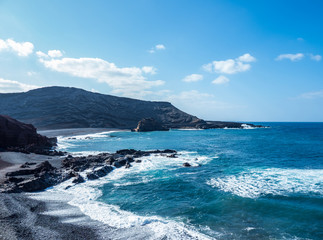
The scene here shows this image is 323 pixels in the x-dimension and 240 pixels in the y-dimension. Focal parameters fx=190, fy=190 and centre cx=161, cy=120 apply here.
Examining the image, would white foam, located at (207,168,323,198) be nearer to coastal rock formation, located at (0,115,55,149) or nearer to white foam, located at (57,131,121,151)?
coastal rock formation, located at (0,115,55,149)

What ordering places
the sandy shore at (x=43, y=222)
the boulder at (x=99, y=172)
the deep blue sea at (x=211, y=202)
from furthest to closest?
the boulder at (x=99, y=172)
the deep blue sea at (x=211, y=202)
the sandy shore at (x=43, y=222)

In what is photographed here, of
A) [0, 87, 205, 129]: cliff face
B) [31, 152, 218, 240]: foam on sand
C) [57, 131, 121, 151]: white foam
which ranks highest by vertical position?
[0, 87, 205, 129]: cliff face

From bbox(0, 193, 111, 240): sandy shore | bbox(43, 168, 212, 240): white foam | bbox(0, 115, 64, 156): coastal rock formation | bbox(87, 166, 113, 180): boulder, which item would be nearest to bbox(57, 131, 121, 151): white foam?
bbox(0, 115, 64, 156): coastal rock formation

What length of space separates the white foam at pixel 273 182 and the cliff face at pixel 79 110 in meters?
115

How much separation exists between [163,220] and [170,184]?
7.87 m

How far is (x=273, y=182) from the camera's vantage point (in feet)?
67.4

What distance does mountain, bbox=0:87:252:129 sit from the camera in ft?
417

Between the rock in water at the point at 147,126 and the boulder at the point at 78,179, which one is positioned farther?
the rock in water at the point at 147,126

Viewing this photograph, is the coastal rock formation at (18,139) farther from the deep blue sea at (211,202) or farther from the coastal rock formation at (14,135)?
the deep blue sea at (211,202)

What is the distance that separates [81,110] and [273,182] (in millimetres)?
142575

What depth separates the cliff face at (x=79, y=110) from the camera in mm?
126938

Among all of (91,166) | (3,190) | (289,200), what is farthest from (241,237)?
(91,166)

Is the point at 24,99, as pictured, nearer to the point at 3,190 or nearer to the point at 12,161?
the point at 12,161

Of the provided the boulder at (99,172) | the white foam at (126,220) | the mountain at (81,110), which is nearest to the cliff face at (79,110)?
the mountain at (81,110)
